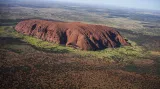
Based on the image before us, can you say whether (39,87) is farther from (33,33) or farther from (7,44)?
(33,33)

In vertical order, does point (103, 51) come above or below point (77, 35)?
below

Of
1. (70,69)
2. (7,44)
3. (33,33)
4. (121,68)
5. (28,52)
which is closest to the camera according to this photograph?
(70,69)

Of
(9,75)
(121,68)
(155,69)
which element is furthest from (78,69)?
(155,69)

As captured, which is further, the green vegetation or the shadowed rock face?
the shadowed rock face

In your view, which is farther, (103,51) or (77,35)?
(77,35)

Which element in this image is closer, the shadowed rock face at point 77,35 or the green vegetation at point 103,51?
the green vegetation at point 103,51

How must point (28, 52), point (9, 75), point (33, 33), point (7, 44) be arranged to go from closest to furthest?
point (9, 75)
point (28, 52)
point (7, 44)
point (33, 33)

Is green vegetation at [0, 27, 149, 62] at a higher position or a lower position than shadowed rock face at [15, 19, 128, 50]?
lower

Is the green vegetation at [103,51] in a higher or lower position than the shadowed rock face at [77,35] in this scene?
lower
